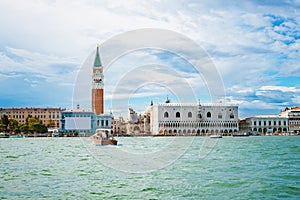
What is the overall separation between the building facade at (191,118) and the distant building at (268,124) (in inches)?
170

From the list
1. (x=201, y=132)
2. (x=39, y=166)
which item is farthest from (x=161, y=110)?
(x=39, y=166)

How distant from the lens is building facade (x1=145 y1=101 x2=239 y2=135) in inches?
2581

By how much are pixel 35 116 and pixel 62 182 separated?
65.3 meters

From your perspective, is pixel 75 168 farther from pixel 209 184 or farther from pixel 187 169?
pixel 209 184

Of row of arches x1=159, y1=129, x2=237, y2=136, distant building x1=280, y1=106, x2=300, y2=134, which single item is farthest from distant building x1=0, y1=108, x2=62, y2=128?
distant building x1=280, y1=106, x2=300, y2=134

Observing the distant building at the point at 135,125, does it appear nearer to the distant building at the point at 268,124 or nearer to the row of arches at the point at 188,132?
the row of arches at the point at 188,132

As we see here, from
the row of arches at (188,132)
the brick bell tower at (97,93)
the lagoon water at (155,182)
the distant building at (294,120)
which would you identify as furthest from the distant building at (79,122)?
the lagoon water at (155,182)

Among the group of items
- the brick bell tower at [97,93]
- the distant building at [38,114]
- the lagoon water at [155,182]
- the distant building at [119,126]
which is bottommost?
the lagoon water at [155,182]

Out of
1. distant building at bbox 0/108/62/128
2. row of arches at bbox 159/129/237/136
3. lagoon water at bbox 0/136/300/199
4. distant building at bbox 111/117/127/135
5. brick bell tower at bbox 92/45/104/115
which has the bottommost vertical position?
lagoon water at bbox 0/136/300/199

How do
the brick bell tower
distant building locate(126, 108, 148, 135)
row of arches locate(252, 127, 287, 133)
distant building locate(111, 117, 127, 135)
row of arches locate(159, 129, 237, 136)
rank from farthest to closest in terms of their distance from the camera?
distant building locate(111, 117, 127, 135), distant building locate(126, 108, 148, 135), row of arches locate(252, 127, 287, 133), row of arches locate(159, 129, 237, 136), the brick bell tower

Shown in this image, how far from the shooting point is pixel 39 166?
13945mm

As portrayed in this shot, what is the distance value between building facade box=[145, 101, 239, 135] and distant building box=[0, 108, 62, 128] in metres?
18.2

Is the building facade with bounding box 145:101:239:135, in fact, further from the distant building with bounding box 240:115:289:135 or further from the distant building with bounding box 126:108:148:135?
the distant building with bounding box 126:108:148:135

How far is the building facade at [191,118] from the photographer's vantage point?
6556 cm
